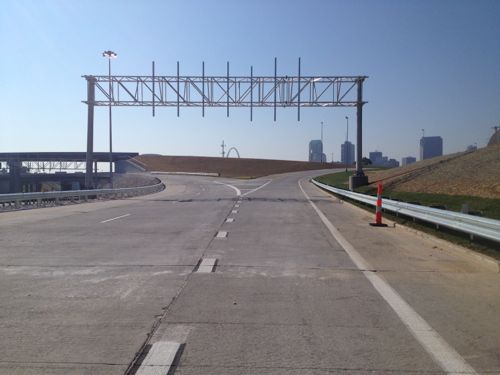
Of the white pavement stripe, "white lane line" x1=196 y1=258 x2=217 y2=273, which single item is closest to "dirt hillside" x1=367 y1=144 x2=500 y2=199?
"white lane line" x1=196 y1=258 x2=217 y2=273

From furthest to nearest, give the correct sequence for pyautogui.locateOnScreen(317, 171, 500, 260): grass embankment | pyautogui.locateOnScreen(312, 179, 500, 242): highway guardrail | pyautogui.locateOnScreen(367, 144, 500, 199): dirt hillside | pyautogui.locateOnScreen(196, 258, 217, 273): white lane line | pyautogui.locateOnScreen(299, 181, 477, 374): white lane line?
1. pyautogui.locateOnScreen(367, 144, 500, 199): dirt hillside
2. pyautogui.locateOnScreen(317, 171, 500, 260): grass embankment
3. pyautogui.locateOnScreen(312, 179, 500, 242): highway guardrail
4. pyautogui.locateOnScreen(196, 258, 217, 273): white lane line
5. pyautogui.locateOnScreen(299, 181, 477, 374): white lane line

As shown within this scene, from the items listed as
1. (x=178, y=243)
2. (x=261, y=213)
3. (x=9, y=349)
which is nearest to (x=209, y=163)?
(x=261, y=213)

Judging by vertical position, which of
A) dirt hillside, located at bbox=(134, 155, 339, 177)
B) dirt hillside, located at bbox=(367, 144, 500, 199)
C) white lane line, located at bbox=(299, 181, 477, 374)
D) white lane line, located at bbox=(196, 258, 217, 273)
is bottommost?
white lane line, located at bbox=(299, 181, 477, 374)

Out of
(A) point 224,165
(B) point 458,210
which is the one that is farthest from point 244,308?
(A) point 224,165

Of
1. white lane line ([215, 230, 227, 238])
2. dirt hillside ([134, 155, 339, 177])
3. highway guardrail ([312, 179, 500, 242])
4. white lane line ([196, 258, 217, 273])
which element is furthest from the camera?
dirt hillside ([134, 155, 339, 177])

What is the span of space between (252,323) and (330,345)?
1.09 meters

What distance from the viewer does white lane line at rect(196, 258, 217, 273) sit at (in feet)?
31.6

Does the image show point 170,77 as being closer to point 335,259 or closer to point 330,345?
point 335,259

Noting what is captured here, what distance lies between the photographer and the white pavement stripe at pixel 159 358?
4824mm

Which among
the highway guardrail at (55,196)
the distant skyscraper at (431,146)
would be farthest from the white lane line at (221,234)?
the distant skyscraper at (431,146)

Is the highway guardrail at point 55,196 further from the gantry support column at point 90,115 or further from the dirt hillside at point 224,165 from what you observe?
the dirt hillside at point 224,165

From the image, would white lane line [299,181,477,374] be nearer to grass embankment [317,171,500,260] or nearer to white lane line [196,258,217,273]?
white lane line [196,258,217,273]

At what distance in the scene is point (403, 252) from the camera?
1227 cm

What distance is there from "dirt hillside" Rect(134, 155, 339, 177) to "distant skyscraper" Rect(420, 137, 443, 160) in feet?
85.3
